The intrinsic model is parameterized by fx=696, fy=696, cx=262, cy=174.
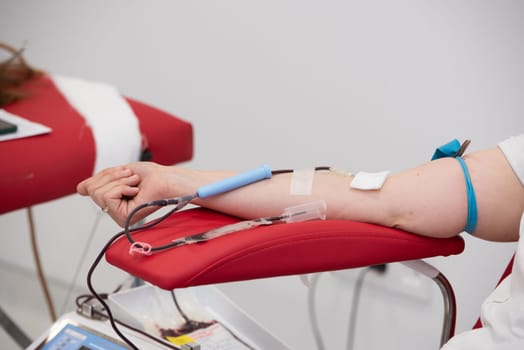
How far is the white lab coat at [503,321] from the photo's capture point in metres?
0.83

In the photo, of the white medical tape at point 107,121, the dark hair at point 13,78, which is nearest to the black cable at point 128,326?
the white medical tape at point 107,121

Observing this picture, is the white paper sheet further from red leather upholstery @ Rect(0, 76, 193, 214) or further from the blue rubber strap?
the blue rubber strap

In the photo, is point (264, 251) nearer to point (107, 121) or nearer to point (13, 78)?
point (107, 121)

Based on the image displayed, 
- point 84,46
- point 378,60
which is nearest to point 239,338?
point 378,60

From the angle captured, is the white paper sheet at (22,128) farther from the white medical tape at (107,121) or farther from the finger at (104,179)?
the finger at (104,179)

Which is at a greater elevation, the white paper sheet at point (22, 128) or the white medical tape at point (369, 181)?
the white medical tape at point (369, 181)

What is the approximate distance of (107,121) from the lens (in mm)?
1452

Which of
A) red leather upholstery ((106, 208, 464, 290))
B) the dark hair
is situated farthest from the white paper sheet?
red leather upholstery ((106, 208, 464, 290))

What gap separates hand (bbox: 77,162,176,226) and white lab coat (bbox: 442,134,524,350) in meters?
0.45

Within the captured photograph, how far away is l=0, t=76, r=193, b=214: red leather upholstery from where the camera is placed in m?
1.27

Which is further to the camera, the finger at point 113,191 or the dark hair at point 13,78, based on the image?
the dark hair at point 13,78

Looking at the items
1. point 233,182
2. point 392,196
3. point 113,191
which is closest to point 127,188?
point 113,191

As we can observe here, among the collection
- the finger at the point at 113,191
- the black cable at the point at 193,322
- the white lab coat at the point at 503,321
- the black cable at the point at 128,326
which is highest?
the finger at the point at 113,191

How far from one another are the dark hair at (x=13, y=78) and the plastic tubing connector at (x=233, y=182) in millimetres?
767
